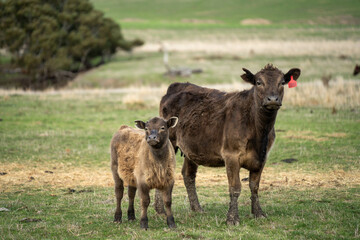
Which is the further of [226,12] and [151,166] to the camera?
[226,12]

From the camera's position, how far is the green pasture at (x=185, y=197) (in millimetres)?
8117

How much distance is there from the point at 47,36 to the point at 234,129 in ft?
124

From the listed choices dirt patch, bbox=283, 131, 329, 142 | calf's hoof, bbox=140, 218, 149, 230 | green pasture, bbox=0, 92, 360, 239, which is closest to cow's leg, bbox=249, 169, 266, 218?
green pasture, bbox=0, 92, 360, 239

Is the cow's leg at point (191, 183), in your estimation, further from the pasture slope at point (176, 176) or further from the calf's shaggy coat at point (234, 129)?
the pasture slope at point (176, 176)

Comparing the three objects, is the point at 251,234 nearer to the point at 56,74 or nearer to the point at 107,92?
the point at 107,92

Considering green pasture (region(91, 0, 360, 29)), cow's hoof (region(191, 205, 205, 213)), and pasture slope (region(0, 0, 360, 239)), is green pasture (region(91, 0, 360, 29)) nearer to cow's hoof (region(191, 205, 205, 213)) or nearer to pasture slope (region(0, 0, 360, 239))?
pasture slope (region(0, 0, 360, 239))

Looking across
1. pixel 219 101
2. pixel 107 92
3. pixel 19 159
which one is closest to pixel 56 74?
pixel 107 92

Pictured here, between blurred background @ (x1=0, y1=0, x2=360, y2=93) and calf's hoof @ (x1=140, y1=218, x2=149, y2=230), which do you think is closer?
calf's hoof @ (x1=140, y1=218, x2=149, y2=230)

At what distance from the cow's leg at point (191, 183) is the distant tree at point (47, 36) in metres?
34.7

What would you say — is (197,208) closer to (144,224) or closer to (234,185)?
(234,185)

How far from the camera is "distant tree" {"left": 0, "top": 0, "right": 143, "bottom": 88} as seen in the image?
4334cm

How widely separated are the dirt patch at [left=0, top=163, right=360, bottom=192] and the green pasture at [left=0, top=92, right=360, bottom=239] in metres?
0.22

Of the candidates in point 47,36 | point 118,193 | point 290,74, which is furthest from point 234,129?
point 47,36

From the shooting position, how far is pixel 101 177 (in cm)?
1318
